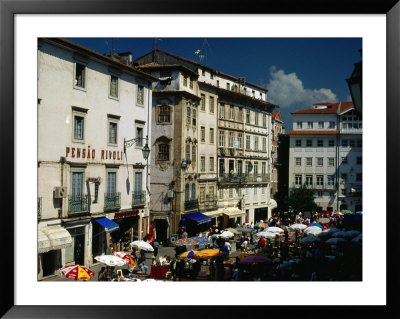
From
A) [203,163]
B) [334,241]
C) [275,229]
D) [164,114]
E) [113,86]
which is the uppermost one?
[113,86]

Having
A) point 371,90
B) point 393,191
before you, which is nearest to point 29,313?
point 393,191

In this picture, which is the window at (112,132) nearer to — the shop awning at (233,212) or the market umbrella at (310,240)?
the shop awning at (233,212)

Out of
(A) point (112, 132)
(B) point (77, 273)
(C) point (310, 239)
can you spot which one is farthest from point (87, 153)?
(C) point (310, 239)

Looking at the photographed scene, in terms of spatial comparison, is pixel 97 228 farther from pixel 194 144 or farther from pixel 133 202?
pixel 194 144

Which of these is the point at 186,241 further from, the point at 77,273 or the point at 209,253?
Result: the point at 77,273

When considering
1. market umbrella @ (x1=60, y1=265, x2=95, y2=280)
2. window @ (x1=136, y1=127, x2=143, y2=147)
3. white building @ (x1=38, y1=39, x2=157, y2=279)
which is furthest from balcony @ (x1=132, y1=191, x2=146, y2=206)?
market umbrella @ (x1=60, y1=265, x2=95, y2=280)

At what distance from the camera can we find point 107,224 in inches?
505

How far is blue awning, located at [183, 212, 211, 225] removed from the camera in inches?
587

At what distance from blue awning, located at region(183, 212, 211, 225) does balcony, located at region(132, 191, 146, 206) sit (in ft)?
6.63

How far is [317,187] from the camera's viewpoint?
13.4 metres

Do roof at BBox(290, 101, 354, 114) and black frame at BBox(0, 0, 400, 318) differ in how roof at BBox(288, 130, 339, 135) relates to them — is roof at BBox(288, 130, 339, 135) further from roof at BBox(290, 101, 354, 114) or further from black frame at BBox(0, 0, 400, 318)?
black frame at BBox(0, 0, 400, 318)

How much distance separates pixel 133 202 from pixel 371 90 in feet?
27.3

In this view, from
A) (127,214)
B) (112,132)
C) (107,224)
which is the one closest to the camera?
(107,224)
